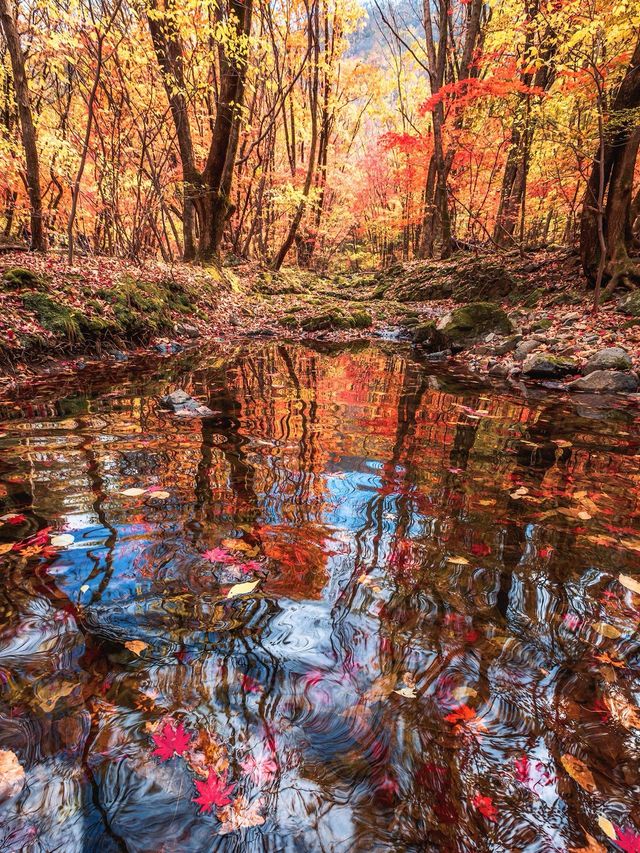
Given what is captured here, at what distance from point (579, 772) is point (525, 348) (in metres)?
7.77

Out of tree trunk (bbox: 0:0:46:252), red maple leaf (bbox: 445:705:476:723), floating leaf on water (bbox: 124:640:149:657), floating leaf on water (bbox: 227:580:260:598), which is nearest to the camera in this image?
red maple leaf (bbox: 445:705:476:723)

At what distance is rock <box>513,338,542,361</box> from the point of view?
7.89 m

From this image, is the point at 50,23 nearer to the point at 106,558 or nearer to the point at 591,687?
the point at 106,558

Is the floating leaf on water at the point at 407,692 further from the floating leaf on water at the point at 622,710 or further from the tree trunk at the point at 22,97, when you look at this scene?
the tree trunk at the point at 22,97

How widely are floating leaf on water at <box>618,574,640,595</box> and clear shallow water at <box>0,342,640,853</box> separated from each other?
0.22ft

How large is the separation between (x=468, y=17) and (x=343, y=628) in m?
19.5

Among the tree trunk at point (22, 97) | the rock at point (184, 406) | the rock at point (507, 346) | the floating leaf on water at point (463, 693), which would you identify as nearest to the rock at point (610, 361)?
the rock at point (507, 346)

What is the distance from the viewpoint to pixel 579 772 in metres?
1.32

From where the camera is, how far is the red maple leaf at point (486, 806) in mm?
1201

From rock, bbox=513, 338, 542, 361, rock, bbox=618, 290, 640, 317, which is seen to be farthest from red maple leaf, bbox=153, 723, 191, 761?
rock, bbox=618, 290, 640, 317

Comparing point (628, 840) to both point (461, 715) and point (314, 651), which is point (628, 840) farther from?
point (314, 651)

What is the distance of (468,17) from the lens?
1411 cm

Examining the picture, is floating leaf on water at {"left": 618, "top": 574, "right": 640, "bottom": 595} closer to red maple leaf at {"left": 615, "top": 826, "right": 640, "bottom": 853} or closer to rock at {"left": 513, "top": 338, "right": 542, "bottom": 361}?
red maple leaf at {"left": 615, "top": 826, "right": 640, "bottom": 853}

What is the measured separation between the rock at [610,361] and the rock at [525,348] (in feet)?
4.25
